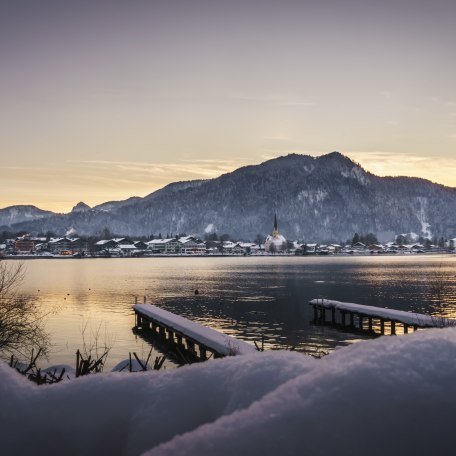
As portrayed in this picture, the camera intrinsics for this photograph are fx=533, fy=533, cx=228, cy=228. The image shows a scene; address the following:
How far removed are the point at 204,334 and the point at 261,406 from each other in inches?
1125

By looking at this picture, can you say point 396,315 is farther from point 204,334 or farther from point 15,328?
point 15,328

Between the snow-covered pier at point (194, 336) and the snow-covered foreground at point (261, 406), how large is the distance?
13.8m

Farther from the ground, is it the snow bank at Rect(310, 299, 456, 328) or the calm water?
the snow bank at Rect(310, 299, 456, 328)

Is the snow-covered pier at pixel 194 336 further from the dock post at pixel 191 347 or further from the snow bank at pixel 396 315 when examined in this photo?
the snow bank at pixel 396 315

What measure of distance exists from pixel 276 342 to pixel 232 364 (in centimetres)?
4073

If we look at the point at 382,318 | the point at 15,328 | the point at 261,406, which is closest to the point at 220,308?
the point at 382,318

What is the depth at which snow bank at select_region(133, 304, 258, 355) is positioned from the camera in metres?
21.3

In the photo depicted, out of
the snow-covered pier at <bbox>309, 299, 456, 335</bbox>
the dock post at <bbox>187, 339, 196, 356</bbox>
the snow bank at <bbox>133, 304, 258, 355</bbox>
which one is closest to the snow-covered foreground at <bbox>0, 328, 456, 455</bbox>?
the snow bank at <bbox>133, 304, 258, 355</bbox>

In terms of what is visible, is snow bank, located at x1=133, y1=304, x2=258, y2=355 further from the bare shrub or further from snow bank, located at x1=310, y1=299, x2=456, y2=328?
snow bank, located at x1=310, y1=299, x2=456, y2=328

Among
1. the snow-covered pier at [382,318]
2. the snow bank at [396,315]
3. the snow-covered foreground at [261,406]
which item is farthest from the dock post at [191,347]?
the snow-covered foreground at [261,406]

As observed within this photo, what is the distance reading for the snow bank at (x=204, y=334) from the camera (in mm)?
21280

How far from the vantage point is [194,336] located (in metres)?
30.3

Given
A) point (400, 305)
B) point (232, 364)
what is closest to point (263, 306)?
point (400, 305)

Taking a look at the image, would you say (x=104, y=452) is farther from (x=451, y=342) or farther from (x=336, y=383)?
(x=451, y=342)
